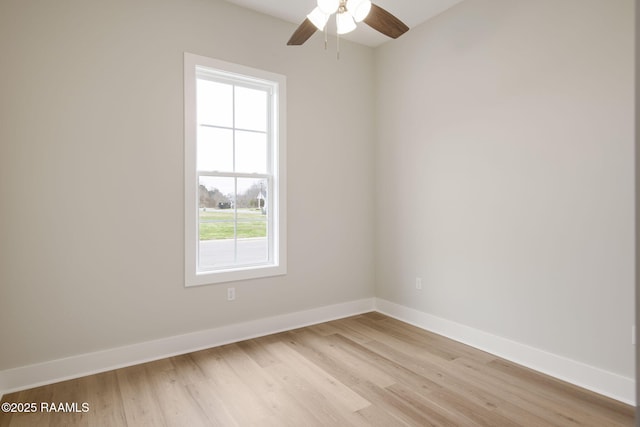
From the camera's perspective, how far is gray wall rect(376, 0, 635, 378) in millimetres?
2248

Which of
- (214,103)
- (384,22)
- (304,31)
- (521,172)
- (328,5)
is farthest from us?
(214,103)

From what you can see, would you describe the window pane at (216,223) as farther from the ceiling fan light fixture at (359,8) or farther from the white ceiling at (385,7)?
the ceiling fan light fixture at (359,8)

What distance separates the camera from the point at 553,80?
251cm

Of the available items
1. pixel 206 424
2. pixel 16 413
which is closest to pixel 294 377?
pixel 206 424

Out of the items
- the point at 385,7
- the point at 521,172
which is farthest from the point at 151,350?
the point at 385,7

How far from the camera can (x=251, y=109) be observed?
334cm

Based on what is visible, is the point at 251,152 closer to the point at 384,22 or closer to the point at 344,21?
the point at 344,21

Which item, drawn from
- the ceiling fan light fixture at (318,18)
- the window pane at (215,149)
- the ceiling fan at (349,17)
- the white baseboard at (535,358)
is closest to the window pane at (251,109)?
the window pane at (215,149)

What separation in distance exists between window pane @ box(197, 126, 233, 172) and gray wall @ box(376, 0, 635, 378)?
1.73m

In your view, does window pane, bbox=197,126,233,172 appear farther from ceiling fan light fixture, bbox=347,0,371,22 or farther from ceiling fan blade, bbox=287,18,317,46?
ceiling fan light fixture, bbox=347,0,371,22

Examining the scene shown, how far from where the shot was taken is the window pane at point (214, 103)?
307 cm

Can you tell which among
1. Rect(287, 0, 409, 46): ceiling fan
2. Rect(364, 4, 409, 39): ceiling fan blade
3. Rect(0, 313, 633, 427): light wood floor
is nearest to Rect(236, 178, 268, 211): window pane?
Rect(0, 313, 633, 427): light wood floor

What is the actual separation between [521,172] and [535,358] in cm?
139

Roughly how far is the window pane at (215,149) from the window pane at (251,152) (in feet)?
0.25
